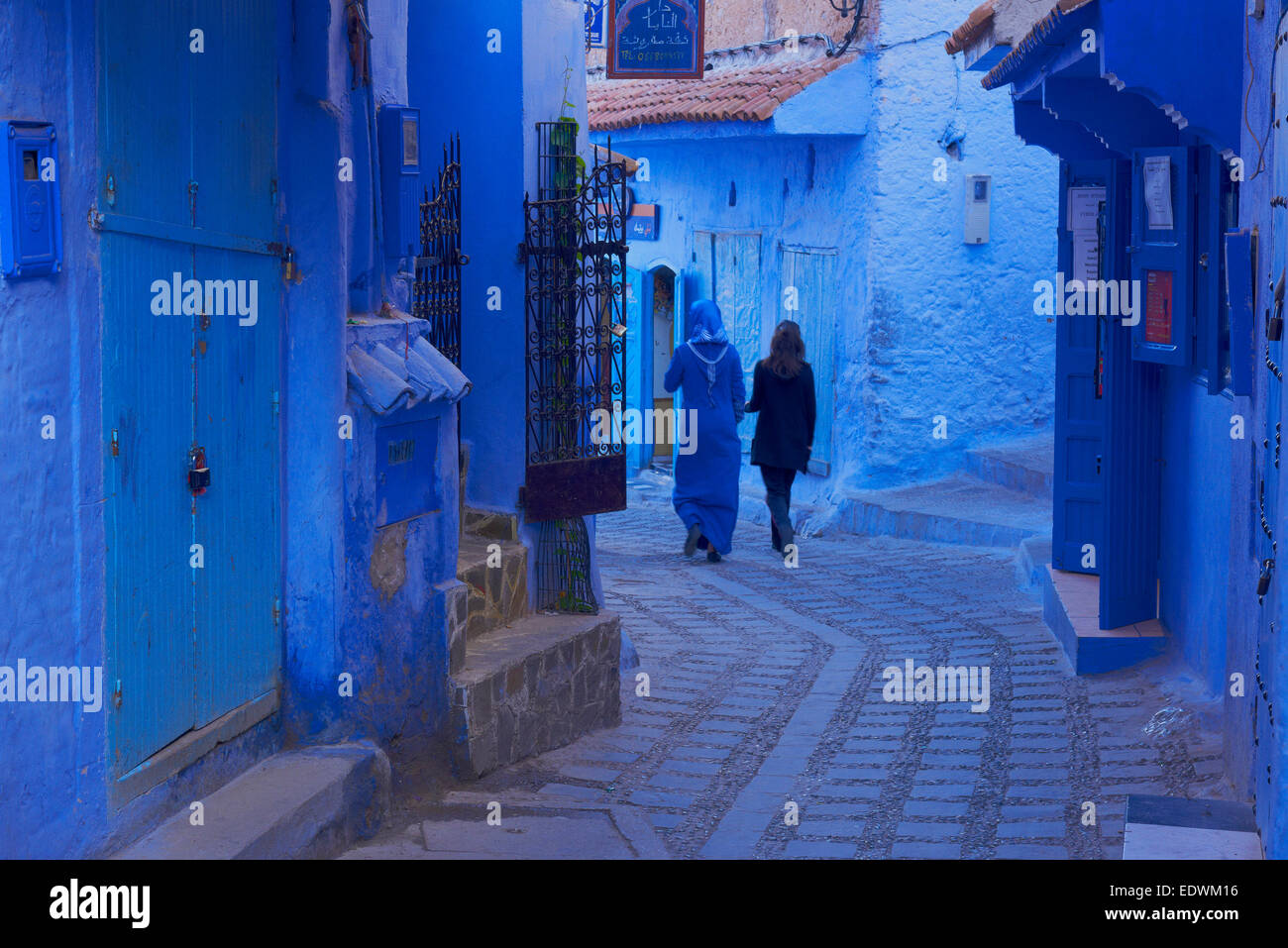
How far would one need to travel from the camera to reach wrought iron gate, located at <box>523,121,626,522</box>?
7352 mm

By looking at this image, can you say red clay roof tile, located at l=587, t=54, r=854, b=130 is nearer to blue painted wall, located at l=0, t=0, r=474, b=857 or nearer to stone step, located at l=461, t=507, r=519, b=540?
stone step, located at l=461, t=507, r=519, b=540

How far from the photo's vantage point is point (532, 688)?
21.1 feet

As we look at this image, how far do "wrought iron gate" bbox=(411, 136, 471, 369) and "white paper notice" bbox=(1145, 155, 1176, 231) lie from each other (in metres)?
3.03

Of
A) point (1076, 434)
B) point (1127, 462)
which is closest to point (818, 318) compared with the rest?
point (1076, 434)

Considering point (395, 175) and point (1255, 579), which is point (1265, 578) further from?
point (395, 175)

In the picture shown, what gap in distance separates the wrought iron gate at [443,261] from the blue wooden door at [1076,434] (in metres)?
3.50

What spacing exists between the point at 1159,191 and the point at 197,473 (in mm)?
4429

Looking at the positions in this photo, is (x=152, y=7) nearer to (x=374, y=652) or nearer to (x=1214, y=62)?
(x=374, y=652)

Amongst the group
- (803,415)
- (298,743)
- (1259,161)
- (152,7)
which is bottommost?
(298,743)

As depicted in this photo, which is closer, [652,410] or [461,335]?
[461,335]

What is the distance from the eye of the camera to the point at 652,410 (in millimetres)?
17609

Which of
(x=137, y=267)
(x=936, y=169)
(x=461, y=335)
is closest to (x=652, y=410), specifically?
(x=936, y=169)


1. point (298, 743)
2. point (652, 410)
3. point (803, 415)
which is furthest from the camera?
point (652, 410)

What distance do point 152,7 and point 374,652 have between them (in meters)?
2.27
